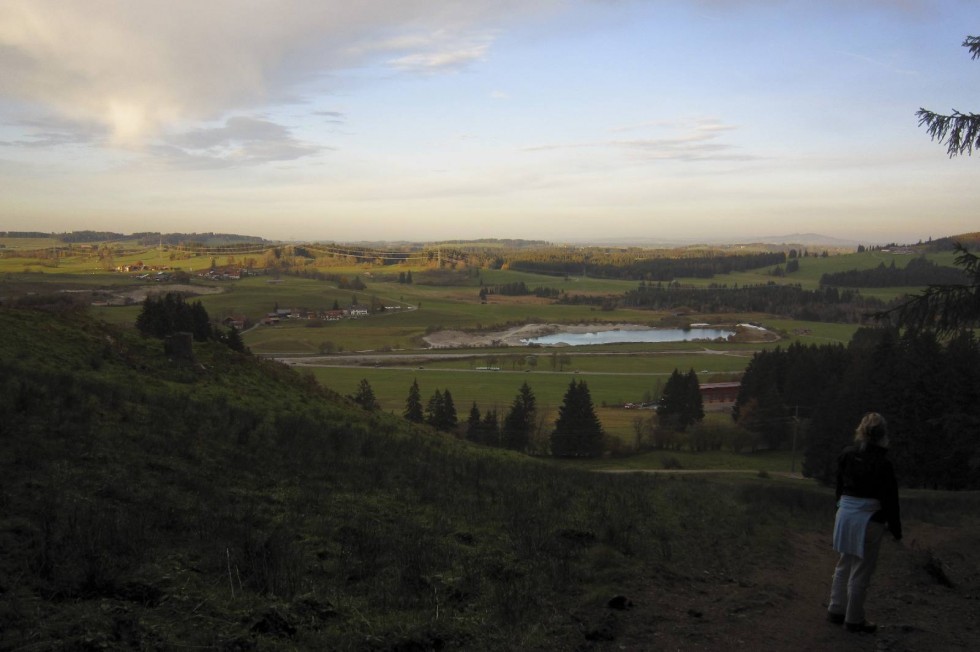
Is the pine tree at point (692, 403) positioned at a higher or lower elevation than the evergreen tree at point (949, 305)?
lower

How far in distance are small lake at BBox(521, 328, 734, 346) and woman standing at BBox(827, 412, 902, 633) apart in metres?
74.6

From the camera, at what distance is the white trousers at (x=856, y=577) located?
18.0 feet

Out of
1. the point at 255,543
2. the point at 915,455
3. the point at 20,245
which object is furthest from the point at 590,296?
the point at 255,543

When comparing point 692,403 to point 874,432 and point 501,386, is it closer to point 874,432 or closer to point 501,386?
point 501,386

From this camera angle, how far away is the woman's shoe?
5477mm

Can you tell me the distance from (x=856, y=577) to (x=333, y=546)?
4.85 metres

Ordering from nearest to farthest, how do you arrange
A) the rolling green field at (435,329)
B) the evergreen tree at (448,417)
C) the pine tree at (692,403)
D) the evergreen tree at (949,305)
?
the evergreen tree at (949,305), the evergreen tree at (448,417), the pine tree at (692,403), the rolling green field at (435,329)

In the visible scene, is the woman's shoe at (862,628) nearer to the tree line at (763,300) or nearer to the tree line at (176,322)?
the tree line at (176,322)

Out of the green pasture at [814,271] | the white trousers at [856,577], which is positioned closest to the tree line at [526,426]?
the white trousers at [856,577]

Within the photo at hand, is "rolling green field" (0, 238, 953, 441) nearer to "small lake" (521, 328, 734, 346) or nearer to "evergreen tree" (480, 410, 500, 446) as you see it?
"small lake" (521, 328, 734, 346)

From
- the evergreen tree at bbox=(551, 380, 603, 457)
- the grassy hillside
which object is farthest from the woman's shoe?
the evergreen tree at bbox=(551, 380, 603, 457)

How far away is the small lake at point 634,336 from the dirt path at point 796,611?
73.0m

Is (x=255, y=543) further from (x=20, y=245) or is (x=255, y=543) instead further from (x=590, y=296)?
(x=590, y=296)

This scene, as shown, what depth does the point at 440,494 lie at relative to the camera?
9.51m
